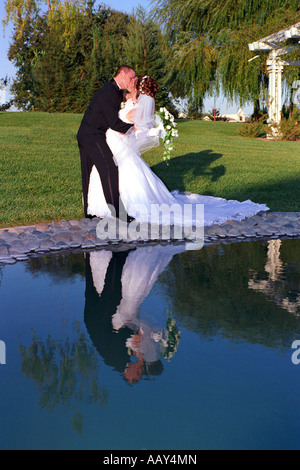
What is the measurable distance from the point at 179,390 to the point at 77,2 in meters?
35.9

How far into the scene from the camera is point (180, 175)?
13.8 metres

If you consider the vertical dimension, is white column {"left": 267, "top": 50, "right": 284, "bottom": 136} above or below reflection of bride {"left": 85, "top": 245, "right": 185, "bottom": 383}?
above

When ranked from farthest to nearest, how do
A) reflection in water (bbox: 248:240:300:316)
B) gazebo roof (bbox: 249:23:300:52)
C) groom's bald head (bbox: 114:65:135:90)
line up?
gazebo roof (bbox: 249:23:300:52) → groom's bald head (bbox: 114:65:135:90) → reflection in water (bbox: 248:240:300:316)

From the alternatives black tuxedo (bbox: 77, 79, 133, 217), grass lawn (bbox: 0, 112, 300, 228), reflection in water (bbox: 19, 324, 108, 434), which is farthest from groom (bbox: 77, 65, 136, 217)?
reflection in water (bbox: 19, 324, 108, 434)

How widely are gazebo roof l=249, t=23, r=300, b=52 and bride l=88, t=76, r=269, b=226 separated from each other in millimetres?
13437

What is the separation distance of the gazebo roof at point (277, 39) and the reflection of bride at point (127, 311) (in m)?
15.6

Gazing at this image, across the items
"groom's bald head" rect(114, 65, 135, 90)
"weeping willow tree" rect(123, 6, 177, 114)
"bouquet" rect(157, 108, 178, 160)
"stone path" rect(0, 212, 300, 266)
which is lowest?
"stone path" rect(0, 212, 300, 266)

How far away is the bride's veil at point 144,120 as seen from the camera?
28.4 ft

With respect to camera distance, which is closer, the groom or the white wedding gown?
the groom

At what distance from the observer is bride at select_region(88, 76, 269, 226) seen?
8.67m

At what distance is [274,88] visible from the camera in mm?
23656

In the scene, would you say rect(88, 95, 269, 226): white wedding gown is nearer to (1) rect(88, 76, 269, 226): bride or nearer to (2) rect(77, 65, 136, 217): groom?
(1) rect(88, 76, 269, 226): bride

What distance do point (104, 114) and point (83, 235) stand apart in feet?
6.55
